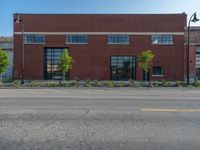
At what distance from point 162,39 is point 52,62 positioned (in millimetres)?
17701

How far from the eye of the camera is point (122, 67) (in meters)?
62.6

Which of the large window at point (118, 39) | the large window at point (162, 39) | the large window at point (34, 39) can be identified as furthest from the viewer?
the large window at point (118, 39)

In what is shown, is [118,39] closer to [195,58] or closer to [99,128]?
[195,58]

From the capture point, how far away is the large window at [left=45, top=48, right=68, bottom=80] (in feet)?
205

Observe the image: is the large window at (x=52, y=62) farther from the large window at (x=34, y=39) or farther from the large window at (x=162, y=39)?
the large window at (x=162, y=39)

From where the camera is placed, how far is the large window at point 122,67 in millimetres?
62500

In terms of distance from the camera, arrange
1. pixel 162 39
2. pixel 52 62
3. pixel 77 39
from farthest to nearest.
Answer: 1. pixel 52 62
2. pixel 77 39
3. pixel 162 39

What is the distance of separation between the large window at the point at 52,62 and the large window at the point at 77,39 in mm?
2023

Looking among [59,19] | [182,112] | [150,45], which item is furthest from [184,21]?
[182,112]

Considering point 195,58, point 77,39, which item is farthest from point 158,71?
point 77,39

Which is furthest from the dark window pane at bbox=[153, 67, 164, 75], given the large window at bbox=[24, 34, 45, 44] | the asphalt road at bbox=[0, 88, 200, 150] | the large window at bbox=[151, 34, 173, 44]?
the asphalt road at bbox=[0, 88, 200, 150]

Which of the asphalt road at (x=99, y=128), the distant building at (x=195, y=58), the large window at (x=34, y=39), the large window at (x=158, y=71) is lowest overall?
the asphalt road at (x=99, y=128)

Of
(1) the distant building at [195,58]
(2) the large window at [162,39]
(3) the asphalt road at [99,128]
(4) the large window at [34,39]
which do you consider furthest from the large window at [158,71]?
(3) the asphalt road at [99,128]

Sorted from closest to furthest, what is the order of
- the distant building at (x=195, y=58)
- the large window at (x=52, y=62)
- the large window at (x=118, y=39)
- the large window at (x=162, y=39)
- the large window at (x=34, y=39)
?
1. the large window at (x=162, y=39)
2. the large window at (x=34, y=39)
3. the large window at (x=118, y=39)
4. the large window at (x=52, y=62)
5. the distant building at (x=195, y=58)
